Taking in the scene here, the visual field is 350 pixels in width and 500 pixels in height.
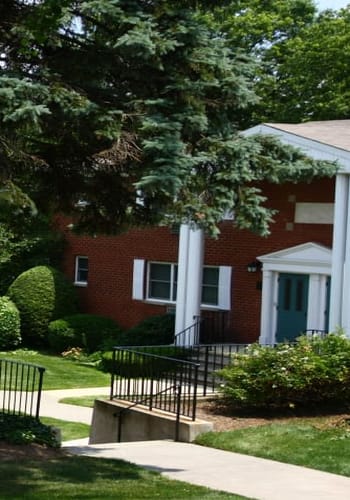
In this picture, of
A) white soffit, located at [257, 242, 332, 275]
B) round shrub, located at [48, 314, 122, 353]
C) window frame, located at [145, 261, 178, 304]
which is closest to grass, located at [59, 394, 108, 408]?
white soffit, located at [257, 242, 332, 275]

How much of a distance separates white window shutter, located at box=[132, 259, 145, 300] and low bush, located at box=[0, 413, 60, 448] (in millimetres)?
13639

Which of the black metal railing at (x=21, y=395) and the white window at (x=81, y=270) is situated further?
the white window at (x=81, y=270)

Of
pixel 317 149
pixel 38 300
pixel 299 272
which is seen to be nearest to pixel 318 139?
pixel 317 149

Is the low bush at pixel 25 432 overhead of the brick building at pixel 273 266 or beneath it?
beneath

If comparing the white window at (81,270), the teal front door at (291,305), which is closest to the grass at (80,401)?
the teal front door at (291,305)

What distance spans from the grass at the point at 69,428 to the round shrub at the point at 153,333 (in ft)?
24.9

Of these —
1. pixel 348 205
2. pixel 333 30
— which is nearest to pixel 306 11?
pixel 333 30

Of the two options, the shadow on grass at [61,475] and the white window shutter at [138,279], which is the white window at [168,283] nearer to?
the white window shutter at [138,279]

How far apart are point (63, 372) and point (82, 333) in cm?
331

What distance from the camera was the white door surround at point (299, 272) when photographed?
21.6 m

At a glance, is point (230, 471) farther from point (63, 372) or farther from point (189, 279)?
point (63, 372)

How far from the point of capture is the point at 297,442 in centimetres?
1273

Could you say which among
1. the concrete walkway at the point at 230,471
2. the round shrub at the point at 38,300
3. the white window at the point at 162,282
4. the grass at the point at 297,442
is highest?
the white window at the point at 162,282

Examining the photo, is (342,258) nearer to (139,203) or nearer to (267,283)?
(267,283)
